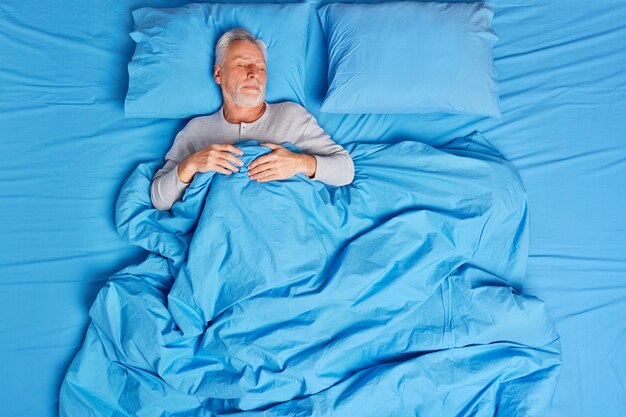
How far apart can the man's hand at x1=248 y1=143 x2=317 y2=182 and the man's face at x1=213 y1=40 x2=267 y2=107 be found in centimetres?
20

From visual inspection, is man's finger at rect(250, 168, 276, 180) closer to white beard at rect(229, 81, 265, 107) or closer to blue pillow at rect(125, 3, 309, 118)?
white beard at rect(229, 81, 265, 107)

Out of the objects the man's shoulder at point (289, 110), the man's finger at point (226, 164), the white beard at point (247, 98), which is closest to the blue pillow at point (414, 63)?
the man's shoulder at point (289, 110)

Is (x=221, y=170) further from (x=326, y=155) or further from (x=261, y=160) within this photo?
(x=326, y=155)

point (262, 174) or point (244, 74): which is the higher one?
point (244, 74)

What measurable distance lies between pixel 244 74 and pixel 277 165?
0.34m

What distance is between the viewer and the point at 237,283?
5.16ft

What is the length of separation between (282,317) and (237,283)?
0.13 meters

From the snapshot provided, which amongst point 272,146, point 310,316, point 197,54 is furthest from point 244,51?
point 310,316

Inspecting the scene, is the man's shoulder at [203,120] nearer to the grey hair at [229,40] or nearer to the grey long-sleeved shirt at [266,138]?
the grey long-sleeved shirt at [266,138]

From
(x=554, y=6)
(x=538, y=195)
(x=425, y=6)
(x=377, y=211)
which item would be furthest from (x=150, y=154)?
(x=554, y=6)

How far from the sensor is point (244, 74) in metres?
1.86

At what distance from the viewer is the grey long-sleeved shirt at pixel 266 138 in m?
1.79

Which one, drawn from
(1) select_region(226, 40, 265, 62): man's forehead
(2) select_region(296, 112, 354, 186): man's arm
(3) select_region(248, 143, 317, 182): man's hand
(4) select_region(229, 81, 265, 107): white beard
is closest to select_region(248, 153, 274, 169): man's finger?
(3) select_region(248, 143, 317, 182): man's hand

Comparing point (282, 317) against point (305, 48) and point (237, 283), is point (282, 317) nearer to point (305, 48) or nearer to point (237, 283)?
point (237, 283)
